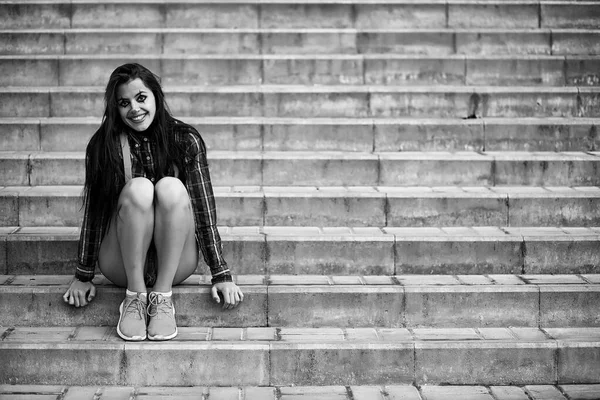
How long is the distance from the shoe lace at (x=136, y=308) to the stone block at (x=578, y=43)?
4.47m

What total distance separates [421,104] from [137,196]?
9.95 ft

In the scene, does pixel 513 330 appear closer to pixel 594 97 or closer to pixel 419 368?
pixel 419 368

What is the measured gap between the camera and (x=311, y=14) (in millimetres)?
7395

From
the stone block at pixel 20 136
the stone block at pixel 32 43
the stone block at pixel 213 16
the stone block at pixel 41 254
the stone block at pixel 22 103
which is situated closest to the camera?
the stone block at pixel 41 254

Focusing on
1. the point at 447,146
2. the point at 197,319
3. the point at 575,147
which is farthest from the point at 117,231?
the point at 575,147

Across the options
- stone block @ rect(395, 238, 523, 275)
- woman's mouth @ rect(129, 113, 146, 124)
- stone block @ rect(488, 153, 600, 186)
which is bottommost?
stone block @ rect(395, 238, 523, 275)

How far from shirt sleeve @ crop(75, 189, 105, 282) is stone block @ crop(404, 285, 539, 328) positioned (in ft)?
5.38

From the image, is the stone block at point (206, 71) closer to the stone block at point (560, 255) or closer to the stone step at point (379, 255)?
the stone step at point (379, 255)

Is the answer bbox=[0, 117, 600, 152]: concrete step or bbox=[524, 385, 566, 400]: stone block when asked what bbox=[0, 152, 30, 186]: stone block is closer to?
bbox=[0, 117, 600, 152]: concrete step

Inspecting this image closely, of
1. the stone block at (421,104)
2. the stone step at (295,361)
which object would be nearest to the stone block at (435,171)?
the stone block at (421,104)

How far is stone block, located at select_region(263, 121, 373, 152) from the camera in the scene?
6.17 m

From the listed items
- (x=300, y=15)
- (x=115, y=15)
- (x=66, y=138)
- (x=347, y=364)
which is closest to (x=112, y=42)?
(x=115, y=15)

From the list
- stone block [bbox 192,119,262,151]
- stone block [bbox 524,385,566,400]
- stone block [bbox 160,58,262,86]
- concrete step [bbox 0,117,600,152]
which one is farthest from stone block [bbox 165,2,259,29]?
stone block [bbox 524,385,566,400]

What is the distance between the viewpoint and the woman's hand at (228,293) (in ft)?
14.5
